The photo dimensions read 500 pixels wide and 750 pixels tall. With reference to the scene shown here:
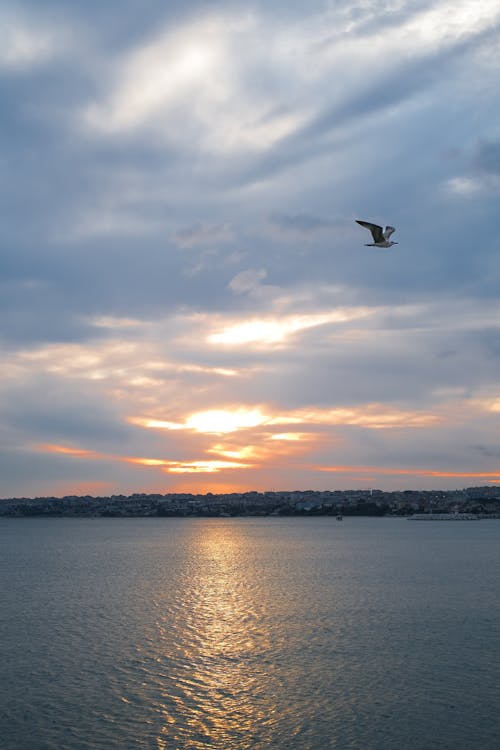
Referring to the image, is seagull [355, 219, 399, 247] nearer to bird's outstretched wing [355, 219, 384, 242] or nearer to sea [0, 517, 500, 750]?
bird's outstretched wing [355, 219, 384, 242]

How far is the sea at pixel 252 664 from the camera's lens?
1112 inches

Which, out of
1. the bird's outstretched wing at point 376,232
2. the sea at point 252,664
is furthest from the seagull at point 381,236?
the sea at point 252,664

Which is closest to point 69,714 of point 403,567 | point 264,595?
point 264,595

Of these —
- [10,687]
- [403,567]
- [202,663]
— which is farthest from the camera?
[403,567]

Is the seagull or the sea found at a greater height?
the seagull

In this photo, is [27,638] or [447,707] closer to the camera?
[447,707]

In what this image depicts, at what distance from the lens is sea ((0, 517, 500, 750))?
92.6 ft

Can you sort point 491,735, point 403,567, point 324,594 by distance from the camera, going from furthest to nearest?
point 403,567
point 324,594
point 491,735

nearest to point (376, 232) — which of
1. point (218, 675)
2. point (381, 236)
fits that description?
point (381, 236)

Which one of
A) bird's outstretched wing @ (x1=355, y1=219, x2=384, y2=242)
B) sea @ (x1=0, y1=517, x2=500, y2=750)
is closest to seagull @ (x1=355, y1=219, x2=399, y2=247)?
bird's outstretched wing @ (x1=355, y1=219, x2=384, y2=242)

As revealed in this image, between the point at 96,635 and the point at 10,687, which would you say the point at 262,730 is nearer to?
the point at 10,687

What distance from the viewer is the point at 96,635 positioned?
157ft

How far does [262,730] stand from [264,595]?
41363 mm

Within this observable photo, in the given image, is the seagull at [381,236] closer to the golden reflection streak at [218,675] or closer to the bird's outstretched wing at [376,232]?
the bird's outstretched wing at [376,232]
